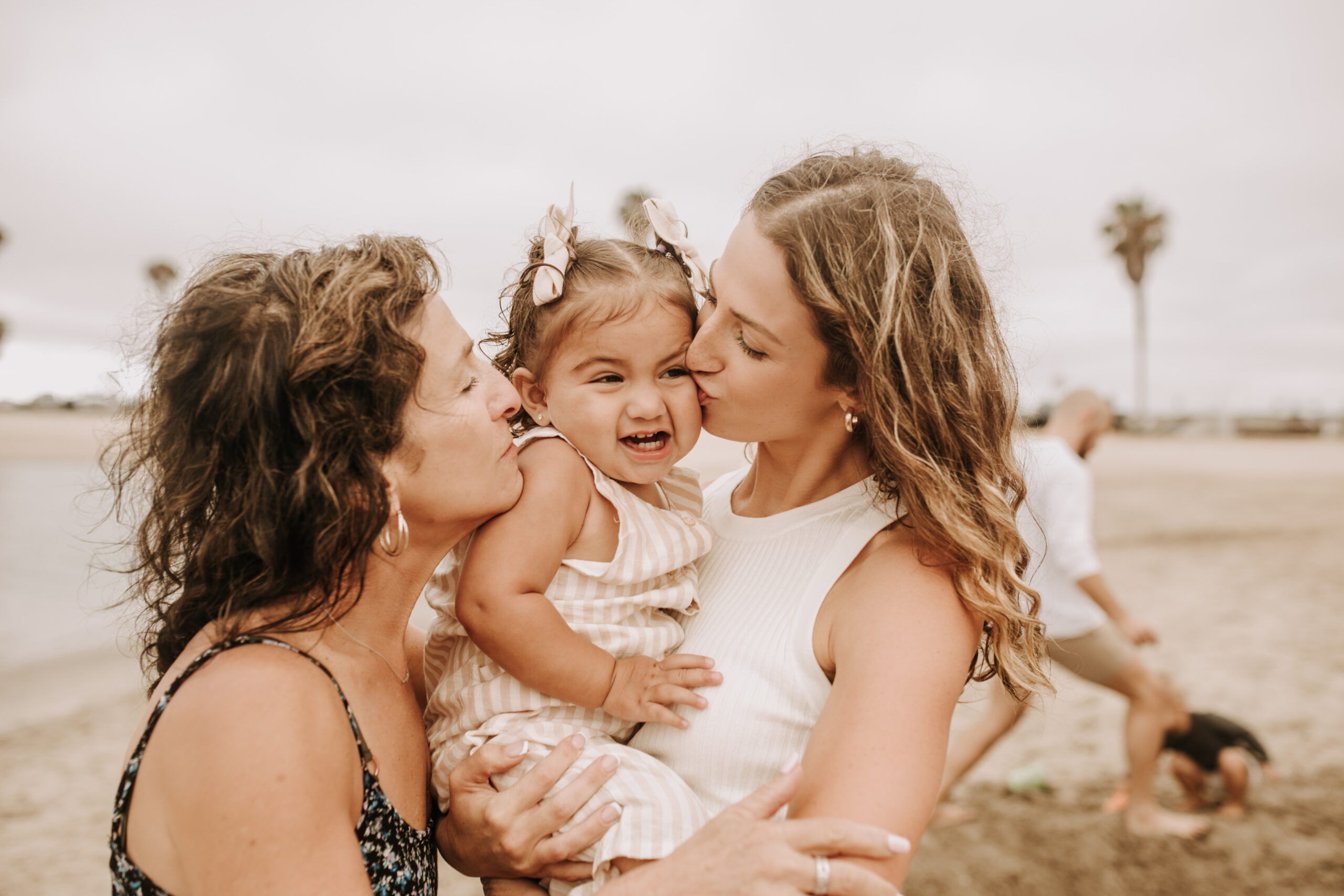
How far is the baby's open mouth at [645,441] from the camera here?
231cm

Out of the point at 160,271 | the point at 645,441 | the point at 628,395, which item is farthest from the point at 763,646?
the point at 160,271

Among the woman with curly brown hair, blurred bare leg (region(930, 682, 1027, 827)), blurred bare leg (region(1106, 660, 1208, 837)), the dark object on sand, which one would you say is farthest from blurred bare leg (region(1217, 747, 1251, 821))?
the woman with curly brown hair

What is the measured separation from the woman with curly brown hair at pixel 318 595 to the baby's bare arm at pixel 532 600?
0.24 feet

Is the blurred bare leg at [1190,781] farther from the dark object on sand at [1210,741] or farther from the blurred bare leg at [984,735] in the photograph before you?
the blurred bare leg at [984,735]

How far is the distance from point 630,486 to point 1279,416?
53.6 meters

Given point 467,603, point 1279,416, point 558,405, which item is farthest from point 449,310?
point 1279,416

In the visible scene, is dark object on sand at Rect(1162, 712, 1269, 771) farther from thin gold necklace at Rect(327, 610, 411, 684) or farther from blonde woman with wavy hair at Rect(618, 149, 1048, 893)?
thin gold necklace at Rect(327, 610, 411, 684)

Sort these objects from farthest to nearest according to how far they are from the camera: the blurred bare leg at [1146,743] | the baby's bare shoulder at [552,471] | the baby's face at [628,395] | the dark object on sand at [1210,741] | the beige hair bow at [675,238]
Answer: the dark object on sand at [1210,741]
the blurred bare leg at [1146,743]
the beige hair bow at [675,238]
the baby's face at [628,395]
the baby's bare shoulder at [552,471]

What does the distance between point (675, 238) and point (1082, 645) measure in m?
4.03

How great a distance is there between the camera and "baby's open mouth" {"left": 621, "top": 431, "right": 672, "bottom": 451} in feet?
7.58

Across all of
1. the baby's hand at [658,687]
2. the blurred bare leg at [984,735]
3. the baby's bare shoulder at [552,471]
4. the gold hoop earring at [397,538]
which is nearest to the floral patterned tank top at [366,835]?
the gold hoop earring at [397,538]

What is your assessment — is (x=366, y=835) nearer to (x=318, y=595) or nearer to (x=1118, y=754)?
(x=318, y=595)

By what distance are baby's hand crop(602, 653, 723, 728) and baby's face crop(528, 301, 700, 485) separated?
19.1 inches

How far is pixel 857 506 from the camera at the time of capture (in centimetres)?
228
